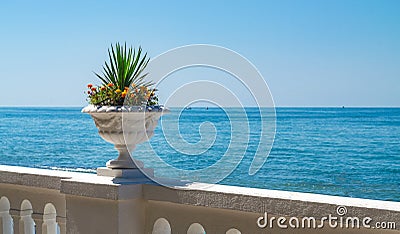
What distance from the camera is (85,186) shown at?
356 centimetres

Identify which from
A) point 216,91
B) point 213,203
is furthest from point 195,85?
point 213,203

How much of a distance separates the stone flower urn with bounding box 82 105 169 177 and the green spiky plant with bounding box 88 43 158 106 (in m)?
0.06

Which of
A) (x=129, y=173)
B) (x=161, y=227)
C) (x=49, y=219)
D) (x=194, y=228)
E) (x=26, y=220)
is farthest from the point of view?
(x=26, y=220)

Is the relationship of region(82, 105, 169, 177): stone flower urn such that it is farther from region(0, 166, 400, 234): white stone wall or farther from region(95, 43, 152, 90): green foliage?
region(95, 43, 152, 90): green foliage

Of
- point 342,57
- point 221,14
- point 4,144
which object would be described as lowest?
point 4,144

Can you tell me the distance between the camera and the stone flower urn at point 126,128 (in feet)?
11.3

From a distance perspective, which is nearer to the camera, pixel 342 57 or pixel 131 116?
pixel 131 116

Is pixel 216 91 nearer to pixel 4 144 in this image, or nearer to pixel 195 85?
pixel 195 85

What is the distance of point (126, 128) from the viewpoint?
346 cm

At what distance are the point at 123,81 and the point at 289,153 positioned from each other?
135 feet

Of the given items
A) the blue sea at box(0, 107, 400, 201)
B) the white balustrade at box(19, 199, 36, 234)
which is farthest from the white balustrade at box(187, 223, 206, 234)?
the blue sea at box(0, 107, 400, 201)

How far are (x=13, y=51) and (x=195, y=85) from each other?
68.8 meters

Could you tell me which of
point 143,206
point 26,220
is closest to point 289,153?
point 26,220

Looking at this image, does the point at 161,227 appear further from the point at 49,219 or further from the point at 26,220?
the point at 26,220
